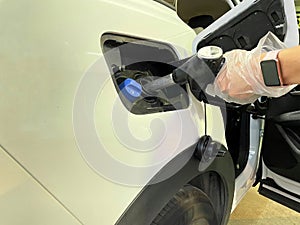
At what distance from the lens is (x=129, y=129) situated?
936 millimetres

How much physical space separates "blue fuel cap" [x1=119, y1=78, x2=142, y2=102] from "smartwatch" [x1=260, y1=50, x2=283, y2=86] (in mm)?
320

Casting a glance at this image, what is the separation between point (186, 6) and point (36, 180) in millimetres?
1299

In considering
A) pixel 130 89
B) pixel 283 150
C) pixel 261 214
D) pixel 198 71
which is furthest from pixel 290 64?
pixel 261 214

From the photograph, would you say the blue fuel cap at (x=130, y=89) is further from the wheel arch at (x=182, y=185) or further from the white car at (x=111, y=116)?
the wheel arch at (x=182, y=185)

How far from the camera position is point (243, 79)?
1.03 meters

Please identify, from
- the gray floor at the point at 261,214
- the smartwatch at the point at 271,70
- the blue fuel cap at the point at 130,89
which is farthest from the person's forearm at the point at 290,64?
the gray floor at the point at 261,214

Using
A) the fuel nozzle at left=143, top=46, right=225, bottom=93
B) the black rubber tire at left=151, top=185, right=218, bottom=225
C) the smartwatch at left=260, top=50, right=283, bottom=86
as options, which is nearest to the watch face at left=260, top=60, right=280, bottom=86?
the smartwatch at left=260, top=50, right=283, bottom=86

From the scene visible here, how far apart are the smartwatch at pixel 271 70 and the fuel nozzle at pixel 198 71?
0.39 feet

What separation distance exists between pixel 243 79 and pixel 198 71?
4.7 inches

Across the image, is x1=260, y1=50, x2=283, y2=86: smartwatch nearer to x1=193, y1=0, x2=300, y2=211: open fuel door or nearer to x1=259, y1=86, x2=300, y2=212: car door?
x1=193, y1=0, x2=300, y2=211: open fuel door

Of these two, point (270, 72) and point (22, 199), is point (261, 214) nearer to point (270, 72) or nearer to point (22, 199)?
point (270, 72)

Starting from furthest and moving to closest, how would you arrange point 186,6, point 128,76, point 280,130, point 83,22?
point 186,6 → point 280,130 → point 128,76 → point 83,22

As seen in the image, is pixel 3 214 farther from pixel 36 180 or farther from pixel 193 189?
pixel 193 189

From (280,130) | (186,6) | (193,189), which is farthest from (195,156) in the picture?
(186,6)
